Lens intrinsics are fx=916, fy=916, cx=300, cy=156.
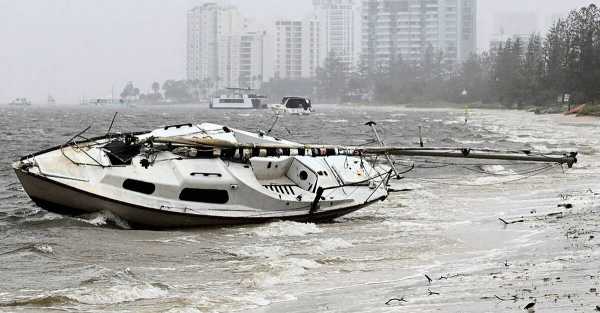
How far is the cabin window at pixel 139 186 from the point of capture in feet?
78.3

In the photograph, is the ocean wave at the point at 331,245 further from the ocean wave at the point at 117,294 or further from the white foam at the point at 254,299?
the ocean wave at the point at 117,294

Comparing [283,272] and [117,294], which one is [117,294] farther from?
[283,272]

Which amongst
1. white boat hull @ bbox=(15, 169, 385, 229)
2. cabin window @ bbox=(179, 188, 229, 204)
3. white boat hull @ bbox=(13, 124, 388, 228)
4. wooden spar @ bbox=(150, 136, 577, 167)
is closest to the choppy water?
white boat hull @ bbox=(15, 169, 385, 229)

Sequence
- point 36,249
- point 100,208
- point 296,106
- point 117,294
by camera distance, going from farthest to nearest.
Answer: point 296,106 → point 100,208 → point 36,249 → point 117,294

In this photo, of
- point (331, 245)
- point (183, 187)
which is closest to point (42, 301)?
point (331, 245)

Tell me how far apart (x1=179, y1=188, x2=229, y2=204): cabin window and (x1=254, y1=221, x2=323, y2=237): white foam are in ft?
4.39

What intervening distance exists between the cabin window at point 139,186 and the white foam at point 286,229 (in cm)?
297

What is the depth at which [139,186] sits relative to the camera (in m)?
24.0

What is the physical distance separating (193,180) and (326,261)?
594 centimetres

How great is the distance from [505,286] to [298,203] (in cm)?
1061

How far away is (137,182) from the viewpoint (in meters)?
23.9

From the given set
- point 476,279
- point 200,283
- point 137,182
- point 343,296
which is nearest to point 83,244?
point 137,182

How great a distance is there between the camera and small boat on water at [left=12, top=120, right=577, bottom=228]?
77.7ft

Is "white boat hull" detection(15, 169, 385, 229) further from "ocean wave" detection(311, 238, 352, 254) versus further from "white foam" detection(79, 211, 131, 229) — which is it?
"ocean wave" detection(311, 238, 352, 254)
